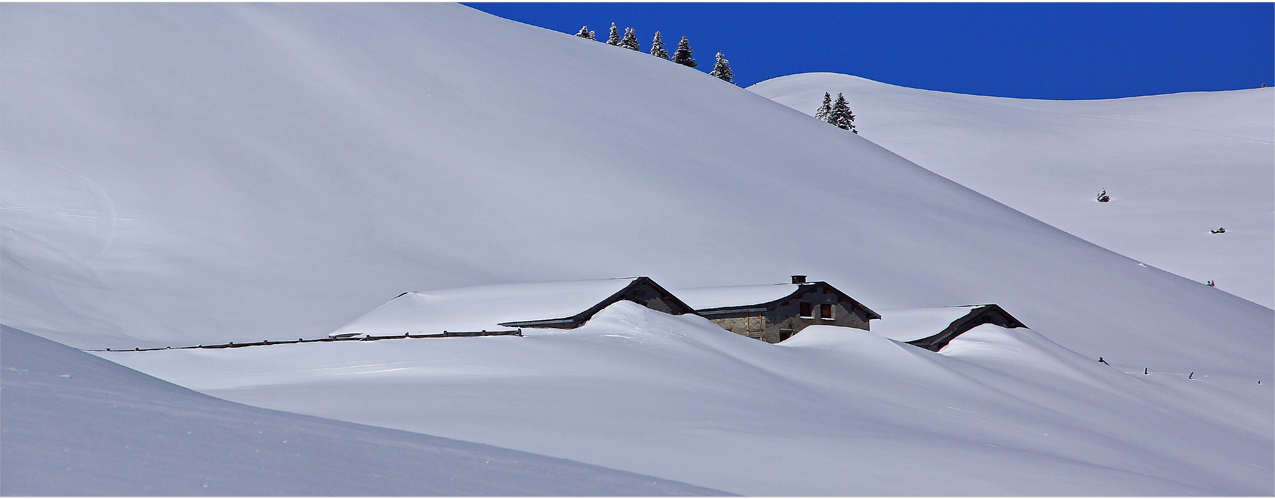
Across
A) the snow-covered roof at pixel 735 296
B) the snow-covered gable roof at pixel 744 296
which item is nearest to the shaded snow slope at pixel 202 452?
the snow-covered gable roof at pixel 744 296

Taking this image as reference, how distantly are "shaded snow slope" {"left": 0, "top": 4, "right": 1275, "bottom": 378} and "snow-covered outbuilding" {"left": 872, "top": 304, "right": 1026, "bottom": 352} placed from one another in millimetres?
9779

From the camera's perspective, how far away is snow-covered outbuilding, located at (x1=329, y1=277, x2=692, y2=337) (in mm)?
30580

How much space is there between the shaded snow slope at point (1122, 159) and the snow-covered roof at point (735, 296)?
45381mm

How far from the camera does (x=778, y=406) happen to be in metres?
18.3

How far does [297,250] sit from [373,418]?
110 feet

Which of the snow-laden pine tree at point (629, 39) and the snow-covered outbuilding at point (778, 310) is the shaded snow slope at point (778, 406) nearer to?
the snow-covered outbuilding at point (778, 310)

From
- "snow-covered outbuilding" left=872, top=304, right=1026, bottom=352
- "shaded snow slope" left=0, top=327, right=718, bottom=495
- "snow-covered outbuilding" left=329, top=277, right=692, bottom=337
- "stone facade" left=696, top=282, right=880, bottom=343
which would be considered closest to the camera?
"shaded snow slope" left=0, top=327, right=718, bottom=495

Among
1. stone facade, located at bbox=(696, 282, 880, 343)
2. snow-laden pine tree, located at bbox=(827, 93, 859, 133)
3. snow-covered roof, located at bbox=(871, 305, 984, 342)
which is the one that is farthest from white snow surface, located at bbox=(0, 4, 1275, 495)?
snow-laden pine tree, located at bbox=(827, 93, 859, 133)

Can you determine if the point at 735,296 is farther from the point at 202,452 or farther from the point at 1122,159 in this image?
the point at 1122,159

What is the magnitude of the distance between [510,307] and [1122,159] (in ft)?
281

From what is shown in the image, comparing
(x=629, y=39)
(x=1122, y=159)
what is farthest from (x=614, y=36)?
(x=1122, y=159)

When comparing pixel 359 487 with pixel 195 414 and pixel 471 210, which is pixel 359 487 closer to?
pixel 195 414

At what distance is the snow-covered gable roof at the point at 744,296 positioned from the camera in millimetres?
34438

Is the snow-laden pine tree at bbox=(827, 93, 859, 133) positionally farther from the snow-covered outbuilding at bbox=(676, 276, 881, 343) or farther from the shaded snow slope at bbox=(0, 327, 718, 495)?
the shaded snow slope at bbox=(0, 327, 718, 495)
